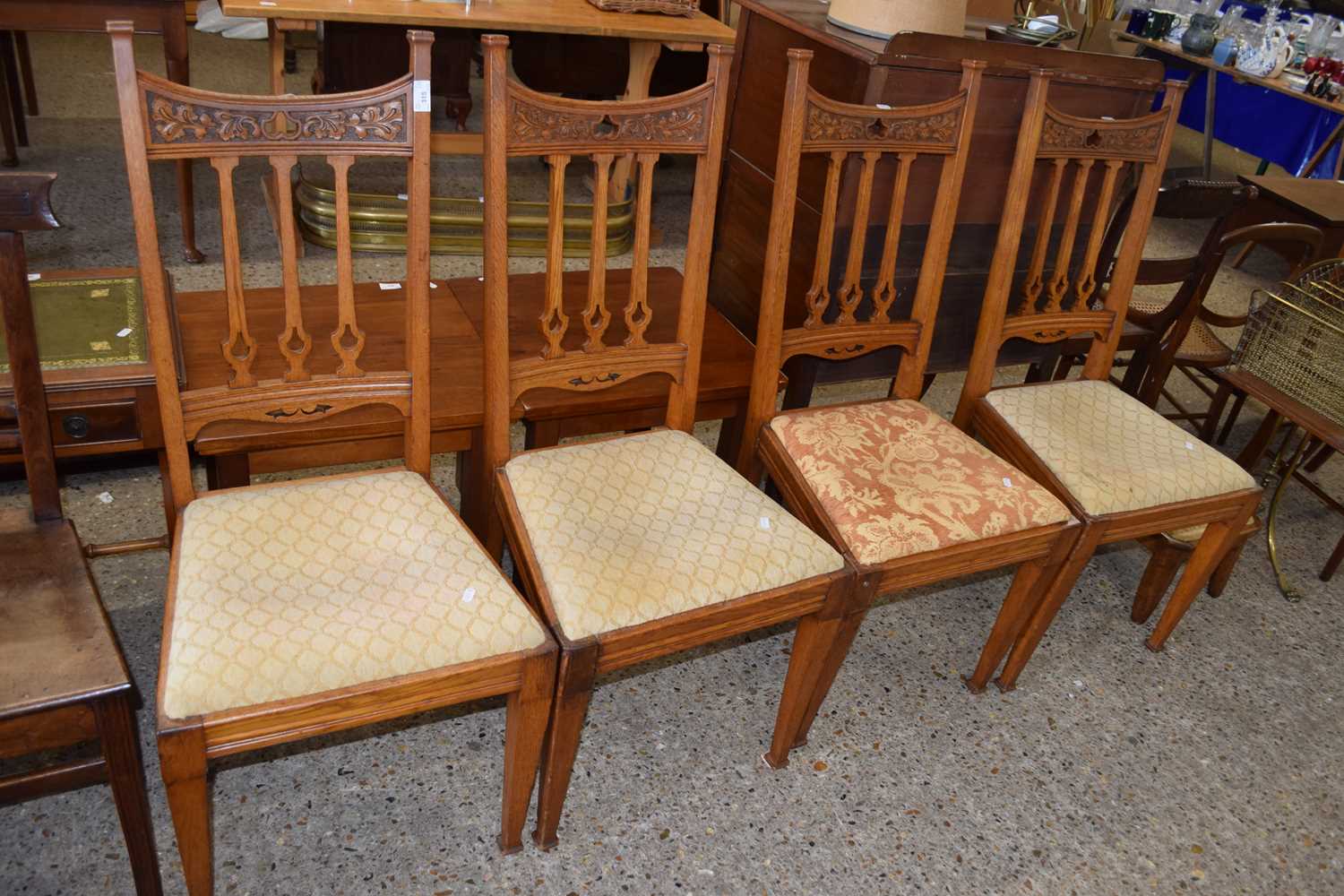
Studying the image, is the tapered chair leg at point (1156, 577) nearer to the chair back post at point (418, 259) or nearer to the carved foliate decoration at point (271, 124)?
the chair back post at point (418, 259)

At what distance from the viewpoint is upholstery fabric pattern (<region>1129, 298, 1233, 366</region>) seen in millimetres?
2580

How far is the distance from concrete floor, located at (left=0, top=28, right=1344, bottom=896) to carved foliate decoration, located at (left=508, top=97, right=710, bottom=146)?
96cm

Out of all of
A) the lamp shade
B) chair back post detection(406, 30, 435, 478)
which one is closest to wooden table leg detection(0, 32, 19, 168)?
chair back post detection(406, 30, 435, 478)

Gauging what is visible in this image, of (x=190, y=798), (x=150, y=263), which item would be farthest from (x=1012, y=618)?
(x=150, y=263)

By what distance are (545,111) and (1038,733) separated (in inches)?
55.4

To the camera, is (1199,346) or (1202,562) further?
(1199,346)

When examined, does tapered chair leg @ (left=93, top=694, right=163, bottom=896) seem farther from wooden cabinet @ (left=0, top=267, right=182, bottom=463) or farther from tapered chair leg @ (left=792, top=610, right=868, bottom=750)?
tapered chair leg @ (left=792, top=610, right=868, bottom=750)

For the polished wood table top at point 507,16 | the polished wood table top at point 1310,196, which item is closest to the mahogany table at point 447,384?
the polished wood table top at point 507,16

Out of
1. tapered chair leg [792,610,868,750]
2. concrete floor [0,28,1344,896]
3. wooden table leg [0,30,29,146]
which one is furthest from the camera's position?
wooden table leg [0,30,29,146]

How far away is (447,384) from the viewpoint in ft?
5.84

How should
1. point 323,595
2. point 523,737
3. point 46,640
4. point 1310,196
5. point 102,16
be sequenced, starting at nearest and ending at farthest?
point 46,640
point 323,595
point 523,737
point 102,16
point 1310,196

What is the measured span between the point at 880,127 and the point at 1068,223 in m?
0.47

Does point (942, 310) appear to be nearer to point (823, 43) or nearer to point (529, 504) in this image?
point (823, 43)

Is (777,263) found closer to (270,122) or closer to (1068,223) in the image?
(1068,223)
